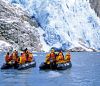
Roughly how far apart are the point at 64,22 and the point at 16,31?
16.7m

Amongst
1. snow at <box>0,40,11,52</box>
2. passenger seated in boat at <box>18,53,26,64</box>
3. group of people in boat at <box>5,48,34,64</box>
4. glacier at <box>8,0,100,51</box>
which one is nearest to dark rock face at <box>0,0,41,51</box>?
glacier at <box>8,0,100,51</box>

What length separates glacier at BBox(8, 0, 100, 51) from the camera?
135 metres

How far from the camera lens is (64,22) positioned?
141 m

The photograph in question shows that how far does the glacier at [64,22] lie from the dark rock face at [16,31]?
8.33 feet

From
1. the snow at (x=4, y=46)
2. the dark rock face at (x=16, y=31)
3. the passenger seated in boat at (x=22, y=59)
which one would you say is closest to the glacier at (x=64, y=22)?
the dark rock face at (x=16, y=31)

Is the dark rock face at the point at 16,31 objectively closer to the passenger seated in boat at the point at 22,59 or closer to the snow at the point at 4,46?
the snow at the point at 4,46

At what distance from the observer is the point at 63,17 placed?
464 feet

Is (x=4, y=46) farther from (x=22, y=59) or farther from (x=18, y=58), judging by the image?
(x=22, y=59)

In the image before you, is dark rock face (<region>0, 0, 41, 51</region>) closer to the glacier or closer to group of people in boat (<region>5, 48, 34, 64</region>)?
the glacier

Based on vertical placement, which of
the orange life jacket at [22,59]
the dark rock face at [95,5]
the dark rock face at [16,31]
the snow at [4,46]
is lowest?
the orange life jacket at [22,59]

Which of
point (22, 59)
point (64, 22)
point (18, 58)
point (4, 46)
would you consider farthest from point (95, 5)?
point (22, 59)

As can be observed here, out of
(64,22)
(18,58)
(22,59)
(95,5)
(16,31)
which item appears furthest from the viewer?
(95,5)

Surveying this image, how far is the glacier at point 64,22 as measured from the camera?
13475 centimetres

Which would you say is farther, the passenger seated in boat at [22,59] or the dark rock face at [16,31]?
the dark rock face at [16,31]
